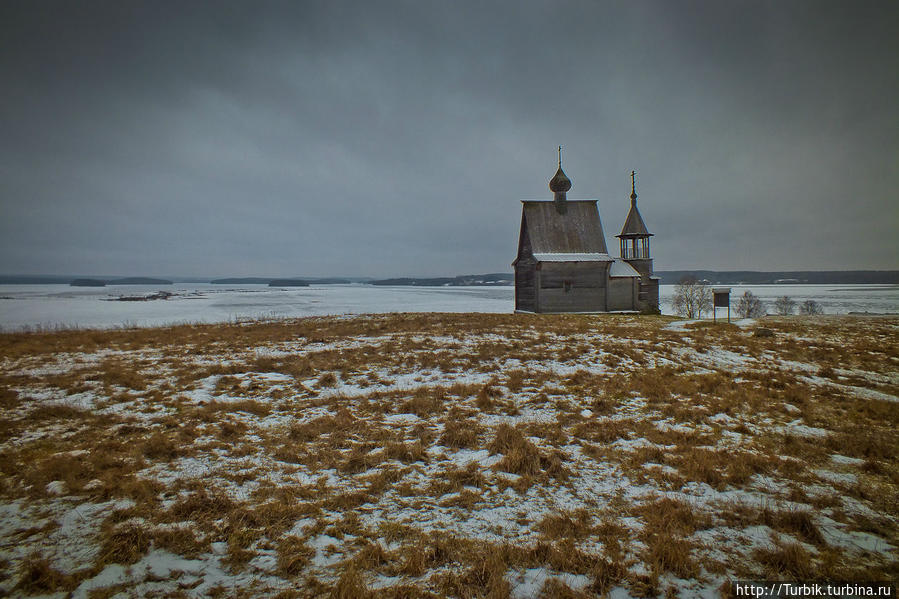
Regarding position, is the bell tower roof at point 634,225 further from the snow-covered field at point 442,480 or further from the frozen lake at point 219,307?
the snow-covered field at point 442,480

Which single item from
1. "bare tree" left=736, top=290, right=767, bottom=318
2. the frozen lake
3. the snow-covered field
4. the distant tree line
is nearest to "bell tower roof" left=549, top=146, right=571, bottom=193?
the frozen lake

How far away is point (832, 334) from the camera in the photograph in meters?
18.5

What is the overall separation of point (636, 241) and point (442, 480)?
3409 centimetres

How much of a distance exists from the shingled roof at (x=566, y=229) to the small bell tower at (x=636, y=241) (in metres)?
3.38

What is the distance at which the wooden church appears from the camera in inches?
1201

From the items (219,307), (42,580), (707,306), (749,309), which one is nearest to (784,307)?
(749,309)

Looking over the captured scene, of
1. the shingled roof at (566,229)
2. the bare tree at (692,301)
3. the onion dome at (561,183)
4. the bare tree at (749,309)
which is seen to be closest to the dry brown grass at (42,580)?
the shingled roof at (566,229)

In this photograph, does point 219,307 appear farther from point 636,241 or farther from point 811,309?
point 811,309

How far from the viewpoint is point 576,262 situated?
30.3 metres

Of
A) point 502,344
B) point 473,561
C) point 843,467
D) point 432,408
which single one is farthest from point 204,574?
point 502,344

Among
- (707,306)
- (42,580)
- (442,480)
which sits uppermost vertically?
(42,580)

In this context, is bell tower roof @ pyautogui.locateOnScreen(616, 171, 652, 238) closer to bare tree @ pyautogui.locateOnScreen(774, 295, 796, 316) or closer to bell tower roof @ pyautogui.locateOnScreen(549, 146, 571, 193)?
bell tower roof @ pyautogui.locateOnScreen(549, 146, 571, 193)

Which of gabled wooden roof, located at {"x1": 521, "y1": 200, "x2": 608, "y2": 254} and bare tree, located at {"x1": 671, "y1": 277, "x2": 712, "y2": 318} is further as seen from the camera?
bare tree, located at {"x1": 671, "y1": 277, "x2": 712, "y2": 318}

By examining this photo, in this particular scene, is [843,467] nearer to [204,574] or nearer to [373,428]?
[373,428]
